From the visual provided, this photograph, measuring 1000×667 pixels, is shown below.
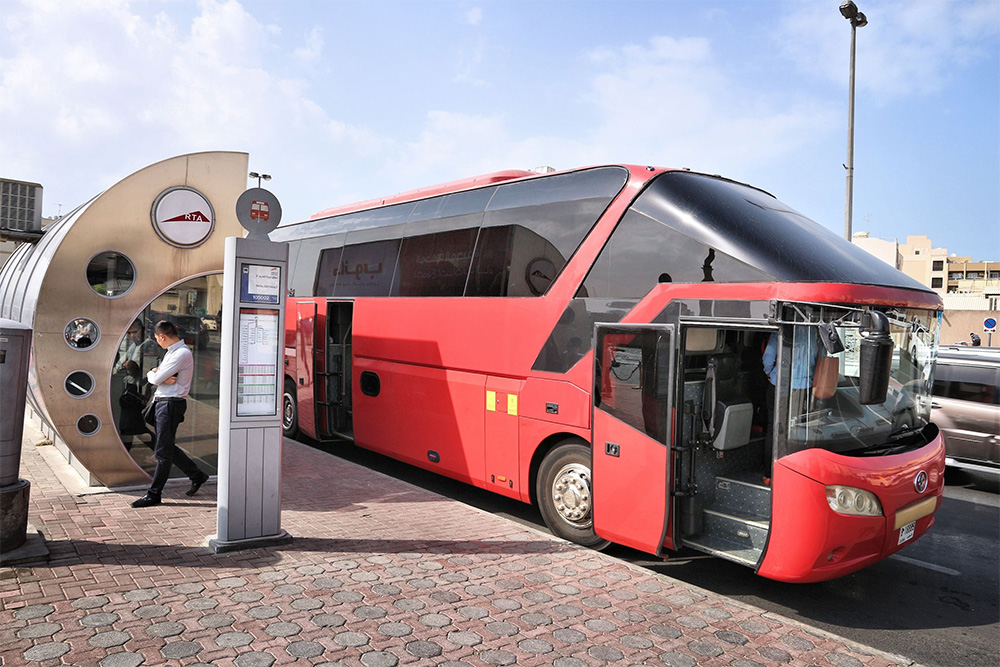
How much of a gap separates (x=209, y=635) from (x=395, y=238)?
20.3 ft

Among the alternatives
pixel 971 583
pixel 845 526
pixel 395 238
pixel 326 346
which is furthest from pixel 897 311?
pixel 326 346

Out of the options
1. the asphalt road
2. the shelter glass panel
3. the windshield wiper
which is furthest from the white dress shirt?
the windshield wiper

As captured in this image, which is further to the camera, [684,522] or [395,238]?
[395,238]

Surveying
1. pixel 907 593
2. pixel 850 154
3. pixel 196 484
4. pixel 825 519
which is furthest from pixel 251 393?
pixel 850 154

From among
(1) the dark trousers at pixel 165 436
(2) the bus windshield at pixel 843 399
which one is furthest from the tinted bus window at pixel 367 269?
(2) the bus windshield at pixel 843 399

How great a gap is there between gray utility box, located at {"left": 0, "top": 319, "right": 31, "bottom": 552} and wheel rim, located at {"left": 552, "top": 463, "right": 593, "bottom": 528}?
15.1 ft

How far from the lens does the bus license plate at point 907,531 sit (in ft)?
18.5

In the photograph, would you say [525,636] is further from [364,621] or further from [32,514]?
[32,514]

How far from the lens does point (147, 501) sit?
722 cm

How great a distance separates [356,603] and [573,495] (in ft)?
8.23

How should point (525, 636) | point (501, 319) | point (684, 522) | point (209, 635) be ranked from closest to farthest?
1. point (209, 635)
2. point (525, 636)
3. point (684, 522)
4. point (501, 319)

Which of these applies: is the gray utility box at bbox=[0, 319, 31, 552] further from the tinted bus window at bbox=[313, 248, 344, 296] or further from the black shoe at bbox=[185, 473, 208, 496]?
the tinted bus window at bbox=[313, 248, 344, 296]

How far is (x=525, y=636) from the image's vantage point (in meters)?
4.76

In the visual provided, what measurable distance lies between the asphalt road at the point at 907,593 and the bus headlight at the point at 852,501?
0.95 m
